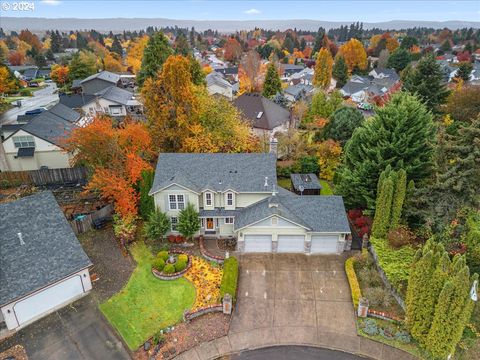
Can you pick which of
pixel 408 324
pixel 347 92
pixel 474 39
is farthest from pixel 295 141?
pixel 474 39

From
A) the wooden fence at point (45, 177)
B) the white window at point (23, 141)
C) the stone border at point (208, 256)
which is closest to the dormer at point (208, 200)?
the stone border at point (208, 256)

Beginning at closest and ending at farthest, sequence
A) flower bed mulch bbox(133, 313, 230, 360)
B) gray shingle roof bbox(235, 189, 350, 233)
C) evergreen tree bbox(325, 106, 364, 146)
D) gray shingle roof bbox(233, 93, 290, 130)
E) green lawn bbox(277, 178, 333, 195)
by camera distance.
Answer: flower bed mulch bbox(133, 313, 230, 360)
gray shingle roof bbox(235, 189, 350, 233)
green lawn bbox(277, 178, 333, 195)
evergreen tree bbox(325, 106, 364, 146)
gray shingle roof bbox(233, 93, 290, 130)

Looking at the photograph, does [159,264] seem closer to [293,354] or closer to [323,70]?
[293,354]

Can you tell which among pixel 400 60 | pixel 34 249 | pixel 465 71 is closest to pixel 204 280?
pixel 34 249

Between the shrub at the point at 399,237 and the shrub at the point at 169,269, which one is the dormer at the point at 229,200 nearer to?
the shrub at the point at 169,269

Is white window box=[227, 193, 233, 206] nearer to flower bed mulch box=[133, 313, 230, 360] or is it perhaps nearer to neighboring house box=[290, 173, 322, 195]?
neighboring house box=[290, 173, 322, 195]

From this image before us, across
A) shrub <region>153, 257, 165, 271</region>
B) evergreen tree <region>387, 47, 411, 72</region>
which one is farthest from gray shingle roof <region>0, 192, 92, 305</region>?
evergreen tree <region>387, 47, 411, 72</region>

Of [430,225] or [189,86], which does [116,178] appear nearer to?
[189,86]
